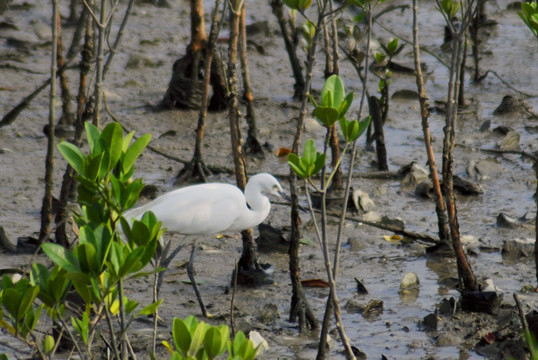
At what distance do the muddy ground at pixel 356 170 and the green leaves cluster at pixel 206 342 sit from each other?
68.1 inches

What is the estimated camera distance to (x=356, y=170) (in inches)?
273

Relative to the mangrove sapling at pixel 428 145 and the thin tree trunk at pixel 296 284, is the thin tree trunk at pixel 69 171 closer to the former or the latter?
the thin tree trunk at pixel 296 284

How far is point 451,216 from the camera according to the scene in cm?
436

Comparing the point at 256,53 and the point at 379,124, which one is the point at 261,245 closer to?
the point at 379,124

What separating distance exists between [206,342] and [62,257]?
44 cm

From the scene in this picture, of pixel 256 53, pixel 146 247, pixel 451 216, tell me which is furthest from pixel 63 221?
pixel 256 53

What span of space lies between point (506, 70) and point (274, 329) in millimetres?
5741

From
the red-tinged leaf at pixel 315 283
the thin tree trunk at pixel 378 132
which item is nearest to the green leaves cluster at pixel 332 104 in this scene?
the red-tinged leaf at pixel 315 283

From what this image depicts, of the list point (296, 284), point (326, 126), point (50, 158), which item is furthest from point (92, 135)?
point (50, 158)

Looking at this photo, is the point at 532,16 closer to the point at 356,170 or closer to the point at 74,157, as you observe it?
the point at 74,157

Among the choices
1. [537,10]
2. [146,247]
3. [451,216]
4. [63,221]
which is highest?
[537,10]

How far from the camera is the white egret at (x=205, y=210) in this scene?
4668mm

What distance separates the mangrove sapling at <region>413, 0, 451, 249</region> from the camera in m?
4.39

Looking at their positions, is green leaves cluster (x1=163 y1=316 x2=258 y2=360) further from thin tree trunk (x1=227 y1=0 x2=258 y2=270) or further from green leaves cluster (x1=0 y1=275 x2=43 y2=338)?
thin tree trunk (x1=227 y1=0 x2=258 y2=270)
